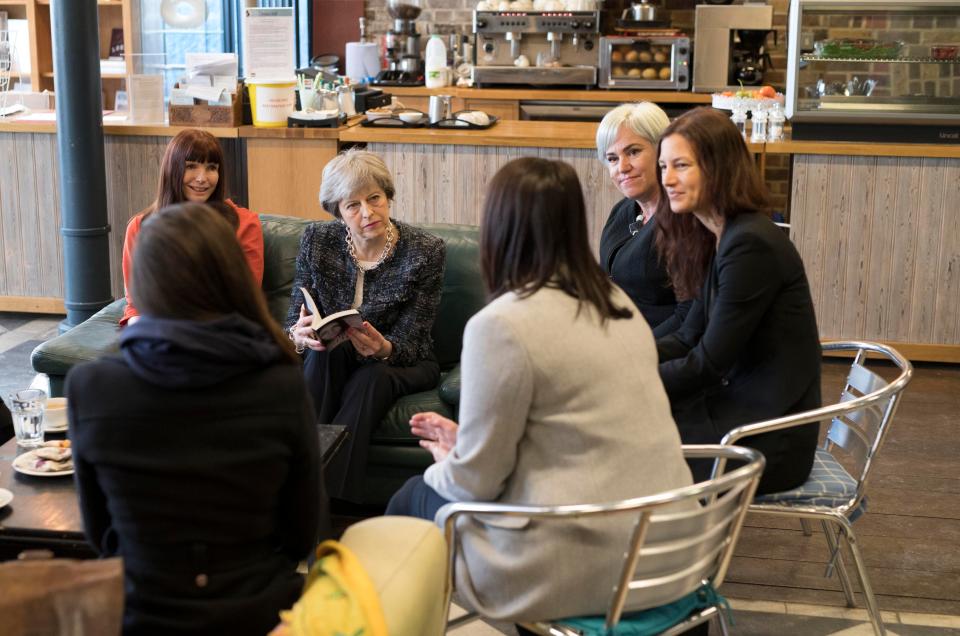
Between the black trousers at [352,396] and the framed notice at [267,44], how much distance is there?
2.49 metres

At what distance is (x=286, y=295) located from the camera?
3.91 m

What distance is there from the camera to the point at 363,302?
349 centimetres

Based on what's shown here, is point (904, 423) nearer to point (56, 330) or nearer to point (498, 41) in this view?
point (56, 330)

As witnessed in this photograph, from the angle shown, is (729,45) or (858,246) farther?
(729,45)

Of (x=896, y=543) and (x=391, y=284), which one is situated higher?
(x=391, y=284)

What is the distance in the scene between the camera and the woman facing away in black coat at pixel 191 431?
1.76 meters

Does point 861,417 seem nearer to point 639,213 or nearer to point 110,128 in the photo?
point 639,213

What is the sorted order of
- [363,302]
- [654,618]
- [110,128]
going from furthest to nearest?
[110,128]
[363,302]
[654,618]

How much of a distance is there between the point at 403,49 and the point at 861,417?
243 inches

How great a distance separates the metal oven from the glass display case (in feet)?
7.61

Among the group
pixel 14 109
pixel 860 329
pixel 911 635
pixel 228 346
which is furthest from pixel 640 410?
pixel 14 109

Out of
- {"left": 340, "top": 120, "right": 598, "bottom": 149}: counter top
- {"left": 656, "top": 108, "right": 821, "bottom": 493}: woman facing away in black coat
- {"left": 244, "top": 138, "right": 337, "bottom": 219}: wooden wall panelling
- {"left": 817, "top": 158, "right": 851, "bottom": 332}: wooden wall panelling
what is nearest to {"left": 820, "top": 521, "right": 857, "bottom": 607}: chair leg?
{"left": 656, "top": 108, "right": 821, "bottom": 493}: woman facing away in black coat

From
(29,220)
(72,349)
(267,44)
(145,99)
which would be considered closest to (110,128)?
(145,99)

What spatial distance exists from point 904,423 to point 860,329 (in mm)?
874
